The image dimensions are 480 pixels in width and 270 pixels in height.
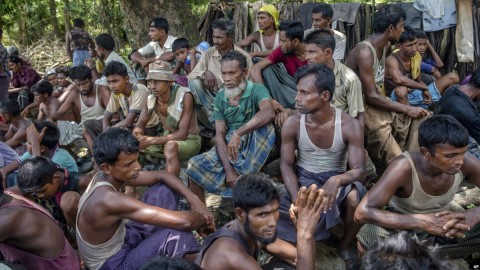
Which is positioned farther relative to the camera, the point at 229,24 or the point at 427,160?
the point at 229,24

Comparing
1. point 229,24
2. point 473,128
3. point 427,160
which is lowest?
point 473,128

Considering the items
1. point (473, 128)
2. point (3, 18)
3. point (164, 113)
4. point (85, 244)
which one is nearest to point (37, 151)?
point (164, 113)

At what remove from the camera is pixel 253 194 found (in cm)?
308

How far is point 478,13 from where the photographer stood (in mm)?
7164

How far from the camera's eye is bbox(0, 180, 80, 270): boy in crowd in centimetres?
317

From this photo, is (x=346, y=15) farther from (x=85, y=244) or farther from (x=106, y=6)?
(x=106, y=6)

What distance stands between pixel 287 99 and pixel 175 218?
2432 millimetres

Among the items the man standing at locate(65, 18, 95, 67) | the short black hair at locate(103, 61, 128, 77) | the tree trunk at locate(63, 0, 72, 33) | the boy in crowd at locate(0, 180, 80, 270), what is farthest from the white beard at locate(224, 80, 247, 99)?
the tree trunk at locate(63, 0, 72, 33)

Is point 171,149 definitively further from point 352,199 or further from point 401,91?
point 401,91

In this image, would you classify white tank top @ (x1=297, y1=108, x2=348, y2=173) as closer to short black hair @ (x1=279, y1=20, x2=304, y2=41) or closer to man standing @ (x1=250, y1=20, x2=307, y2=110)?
man standing @ (x1=250, y1=20, x2=307, y2=110)

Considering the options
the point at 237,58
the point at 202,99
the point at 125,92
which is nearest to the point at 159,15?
the point at 125,92

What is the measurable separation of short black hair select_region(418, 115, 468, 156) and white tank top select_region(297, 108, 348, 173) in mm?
812

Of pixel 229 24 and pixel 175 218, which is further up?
pixel 229 24

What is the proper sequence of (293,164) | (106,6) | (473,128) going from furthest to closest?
(106,6) → (473,128) → (293,164)
